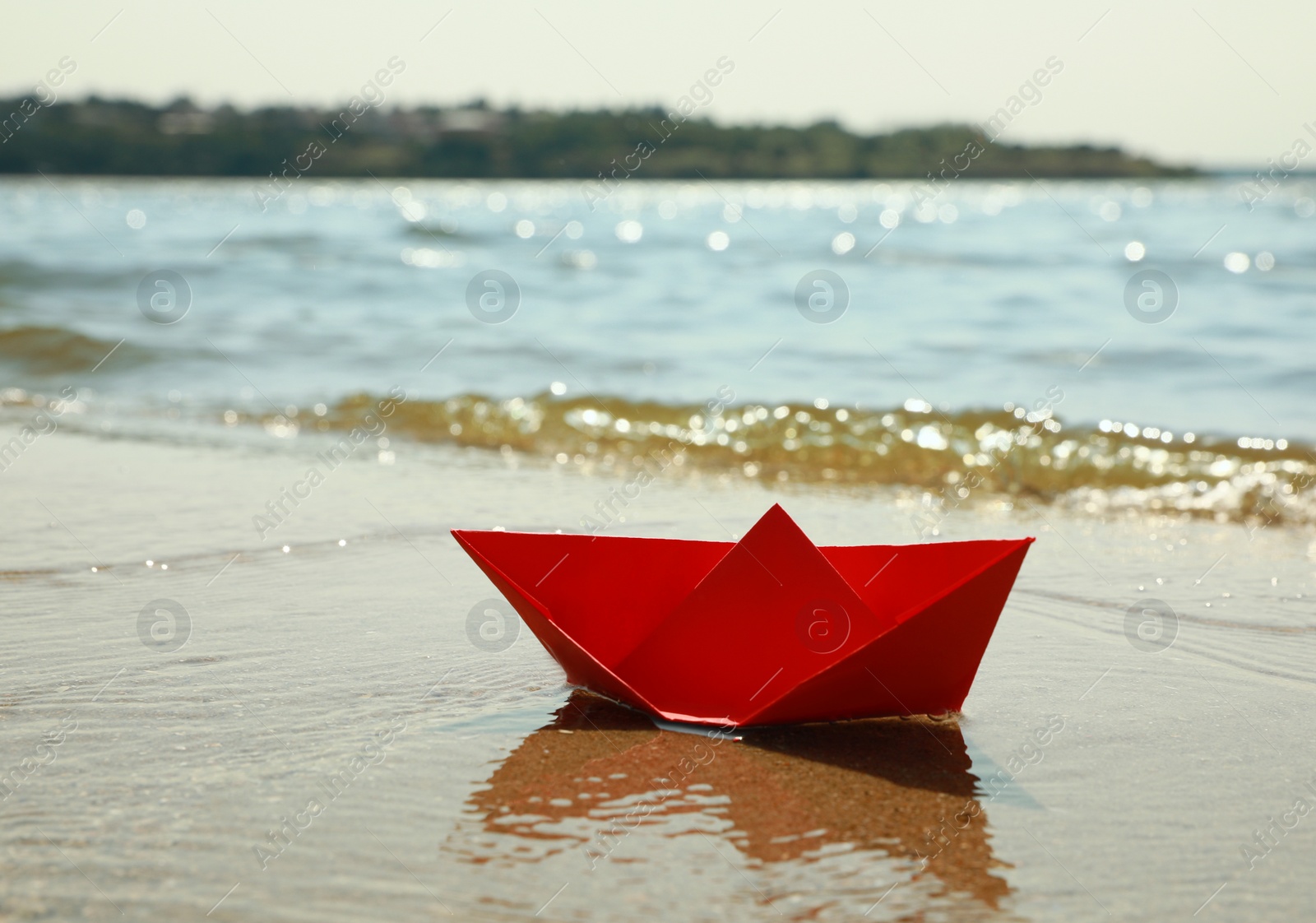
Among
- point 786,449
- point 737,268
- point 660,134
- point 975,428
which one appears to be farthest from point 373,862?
point 660,134

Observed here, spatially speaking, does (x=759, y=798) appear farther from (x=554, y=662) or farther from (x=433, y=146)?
(x=433, y=146)

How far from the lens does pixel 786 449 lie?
5504 millimetres

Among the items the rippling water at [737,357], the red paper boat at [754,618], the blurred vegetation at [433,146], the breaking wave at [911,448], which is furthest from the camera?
the blurred vegetation at [433,146]

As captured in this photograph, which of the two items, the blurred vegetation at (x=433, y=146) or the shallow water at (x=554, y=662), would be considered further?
the blurred vegetation at (x=433, y=146)

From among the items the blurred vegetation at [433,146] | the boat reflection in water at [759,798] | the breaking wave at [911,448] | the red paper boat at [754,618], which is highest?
the blurred vegetation at [433,146]

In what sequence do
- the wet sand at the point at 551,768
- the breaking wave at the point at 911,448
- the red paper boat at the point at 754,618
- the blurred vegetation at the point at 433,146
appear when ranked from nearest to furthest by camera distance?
the wet sand at the point at 551,768 < the red paper boat at the point at 754,618 < the breaking wave at the point at 911,448 < the blurred vegetation at the point at 433,146

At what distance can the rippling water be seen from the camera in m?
5.33

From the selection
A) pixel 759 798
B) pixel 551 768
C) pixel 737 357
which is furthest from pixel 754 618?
pixel 737 357

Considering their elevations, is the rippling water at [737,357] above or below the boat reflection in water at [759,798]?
above

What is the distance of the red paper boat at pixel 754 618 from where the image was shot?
1967 mm

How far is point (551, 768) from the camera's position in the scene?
2002 mm

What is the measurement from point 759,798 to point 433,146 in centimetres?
6852

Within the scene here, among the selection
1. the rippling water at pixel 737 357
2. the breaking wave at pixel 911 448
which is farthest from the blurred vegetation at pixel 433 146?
the breaking wave at pixel 911 448

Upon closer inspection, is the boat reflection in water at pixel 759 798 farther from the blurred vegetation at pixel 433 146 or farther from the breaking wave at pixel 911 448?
the blurred vegetation at pixel 433 146
